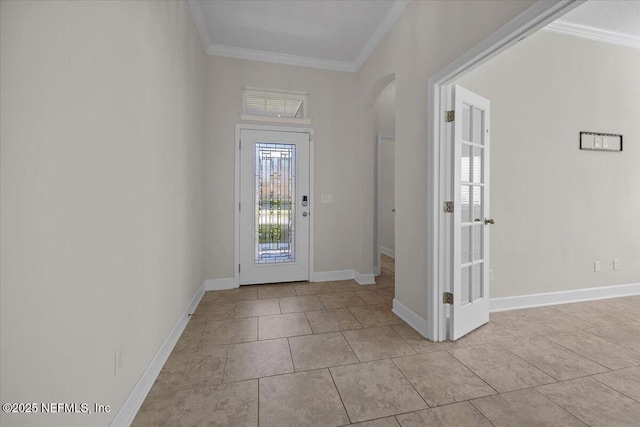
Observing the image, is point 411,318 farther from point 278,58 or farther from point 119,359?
point 278,58

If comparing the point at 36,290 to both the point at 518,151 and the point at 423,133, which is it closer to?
the point at 423,133

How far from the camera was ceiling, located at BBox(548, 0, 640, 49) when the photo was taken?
2.65m

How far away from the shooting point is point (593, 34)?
3064mm

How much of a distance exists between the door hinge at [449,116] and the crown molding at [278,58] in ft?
7.36

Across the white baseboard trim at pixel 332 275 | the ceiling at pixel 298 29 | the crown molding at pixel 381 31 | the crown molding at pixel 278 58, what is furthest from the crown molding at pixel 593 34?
the white baseboard trim at pixel 332 275

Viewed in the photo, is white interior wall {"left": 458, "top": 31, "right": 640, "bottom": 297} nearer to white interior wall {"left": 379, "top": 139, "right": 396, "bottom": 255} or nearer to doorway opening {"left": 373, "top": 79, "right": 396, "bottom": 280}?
doorway opening {"left": 373, "top": 79, "right": 396, "bottom": 280}

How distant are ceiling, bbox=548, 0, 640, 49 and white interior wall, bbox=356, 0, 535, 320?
1760 millimetres

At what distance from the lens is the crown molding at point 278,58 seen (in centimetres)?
350

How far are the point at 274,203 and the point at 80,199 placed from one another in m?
2.68

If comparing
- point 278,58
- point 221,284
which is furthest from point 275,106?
point 221,284

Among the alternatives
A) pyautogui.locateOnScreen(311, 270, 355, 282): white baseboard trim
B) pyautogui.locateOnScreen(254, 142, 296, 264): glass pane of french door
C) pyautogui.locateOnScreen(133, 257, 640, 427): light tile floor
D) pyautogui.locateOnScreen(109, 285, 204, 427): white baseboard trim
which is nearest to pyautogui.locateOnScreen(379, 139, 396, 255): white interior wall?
pyautogui.locateOnScreen(311, 270, 355, 282): white baseboard trim

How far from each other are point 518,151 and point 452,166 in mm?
1292

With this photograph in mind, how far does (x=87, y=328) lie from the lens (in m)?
1.10

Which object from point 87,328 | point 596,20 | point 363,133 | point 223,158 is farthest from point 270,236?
point 596,20
